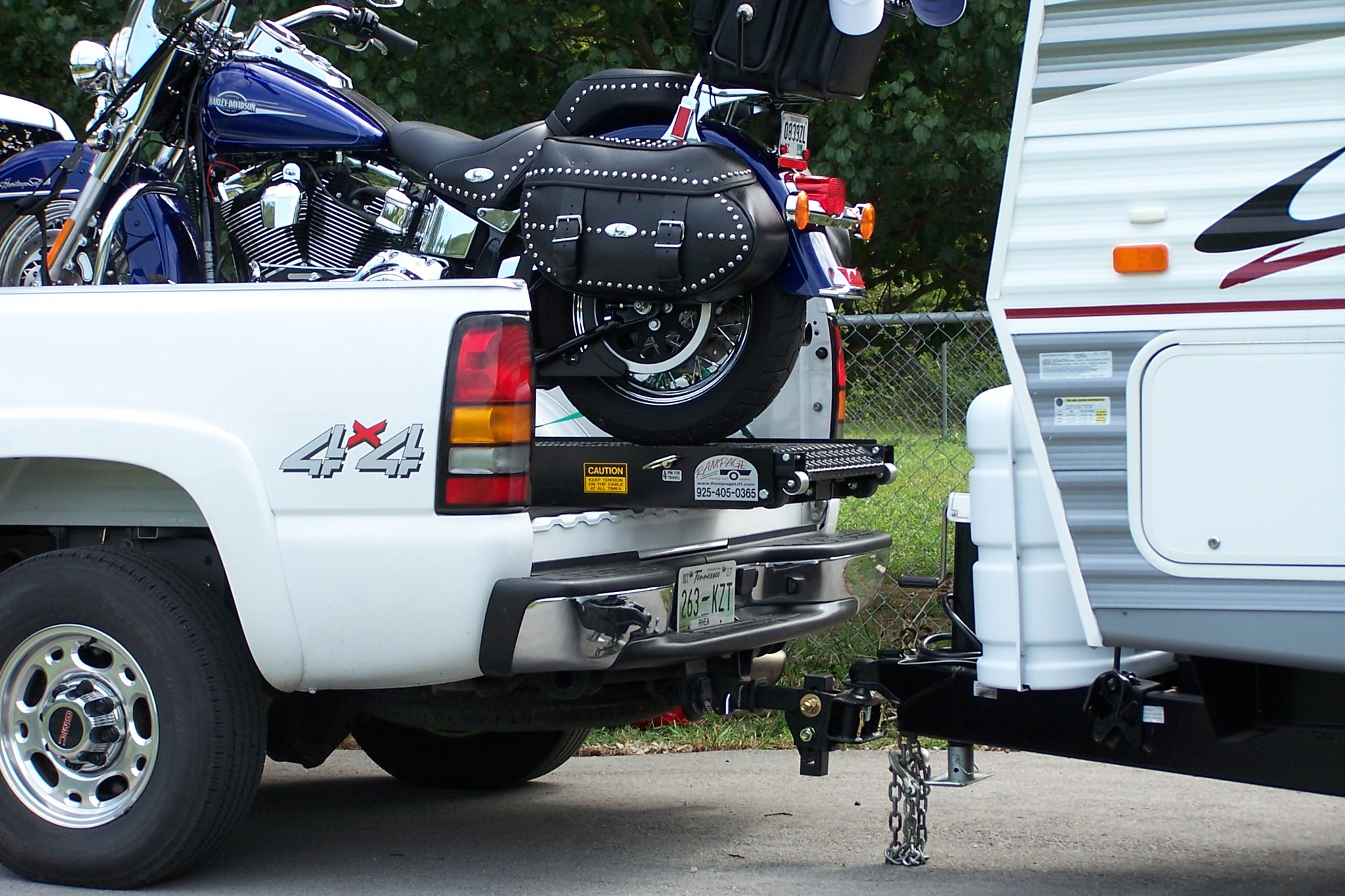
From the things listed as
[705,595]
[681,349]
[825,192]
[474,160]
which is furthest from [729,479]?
[474,160]

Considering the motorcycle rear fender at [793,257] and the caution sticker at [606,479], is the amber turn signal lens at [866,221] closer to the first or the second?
the motorcycle rear fender at [793,257]

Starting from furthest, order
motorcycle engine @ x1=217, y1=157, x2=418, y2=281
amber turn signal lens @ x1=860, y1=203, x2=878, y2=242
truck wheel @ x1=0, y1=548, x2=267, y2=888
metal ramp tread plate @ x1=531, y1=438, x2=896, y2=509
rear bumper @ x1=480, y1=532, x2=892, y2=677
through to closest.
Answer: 1. motorcycle engine @ x1=217, y1=157, x2=418, y2=281
2. amber turn signal lens @ x1=860, y1=203, x2=878, y2=242
3. metal ramp tread plate @ x1=531, y1=438, x2=896, y2=509
4. truck wheel @ x1=0, y1=548, x2=267, y2=888
5. rear bumper @ x1=480, y1=532, x2=892, y2=677

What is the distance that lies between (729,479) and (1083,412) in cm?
107

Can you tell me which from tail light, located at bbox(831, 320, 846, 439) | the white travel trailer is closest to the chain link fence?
tail light, located at bbox(831, 320, 846, 439)

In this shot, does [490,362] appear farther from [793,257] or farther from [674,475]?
[793,257]

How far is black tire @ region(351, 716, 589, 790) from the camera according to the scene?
529 cm

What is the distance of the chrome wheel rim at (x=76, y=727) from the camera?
391cm

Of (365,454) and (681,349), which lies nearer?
(365,454)

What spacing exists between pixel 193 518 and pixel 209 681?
453 mm

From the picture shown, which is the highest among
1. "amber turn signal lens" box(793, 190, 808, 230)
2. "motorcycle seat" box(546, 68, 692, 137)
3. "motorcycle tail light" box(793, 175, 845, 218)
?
"motorcycle seat" box(546, 68, 692, 137)

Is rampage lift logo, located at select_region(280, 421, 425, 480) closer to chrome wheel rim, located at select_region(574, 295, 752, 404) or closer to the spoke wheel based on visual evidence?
chrome wheel rim, located at select_region(574, 295, 752, 404)

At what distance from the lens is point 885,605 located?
6.72m

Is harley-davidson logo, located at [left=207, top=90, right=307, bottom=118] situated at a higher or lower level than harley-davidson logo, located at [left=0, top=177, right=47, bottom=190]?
higher

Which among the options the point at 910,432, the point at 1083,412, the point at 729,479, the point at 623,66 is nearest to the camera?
the point at 1083,412
